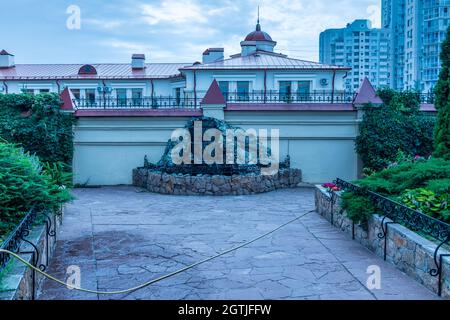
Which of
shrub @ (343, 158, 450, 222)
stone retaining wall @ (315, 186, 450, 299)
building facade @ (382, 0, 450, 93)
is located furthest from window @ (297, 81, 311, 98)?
building facade @ (382, 0, 450, 93)

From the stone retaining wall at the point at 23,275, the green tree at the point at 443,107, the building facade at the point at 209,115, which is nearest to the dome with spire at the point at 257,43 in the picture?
the building facade at the point at 209,115

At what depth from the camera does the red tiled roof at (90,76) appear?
31.7 meters

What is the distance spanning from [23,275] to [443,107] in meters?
9.12

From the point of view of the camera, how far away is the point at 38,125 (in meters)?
13.1

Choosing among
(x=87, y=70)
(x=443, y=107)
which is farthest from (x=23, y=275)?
(x=87, y=70)

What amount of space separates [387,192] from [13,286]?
5.61m

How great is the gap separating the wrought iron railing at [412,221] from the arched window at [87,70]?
2828 centimetres

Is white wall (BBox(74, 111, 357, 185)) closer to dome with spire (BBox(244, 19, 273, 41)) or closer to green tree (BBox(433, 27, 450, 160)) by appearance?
green tree (BBox(433, 27, 450, 160))

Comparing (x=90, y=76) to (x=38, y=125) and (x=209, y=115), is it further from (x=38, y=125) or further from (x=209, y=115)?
(x=209, y=115)

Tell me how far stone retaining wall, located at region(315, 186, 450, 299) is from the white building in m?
17.8

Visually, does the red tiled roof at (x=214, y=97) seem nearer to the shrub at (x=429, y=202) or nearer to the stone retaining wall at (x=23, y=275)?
the shrub at (x=429, y=202)

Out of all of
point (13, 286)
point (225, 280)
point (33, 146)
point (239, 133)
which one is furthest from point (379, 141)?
point (13, 286)

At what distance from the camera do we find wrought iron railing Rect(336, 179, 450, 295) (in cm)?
451

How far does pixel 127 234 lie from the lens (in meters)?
7.50
